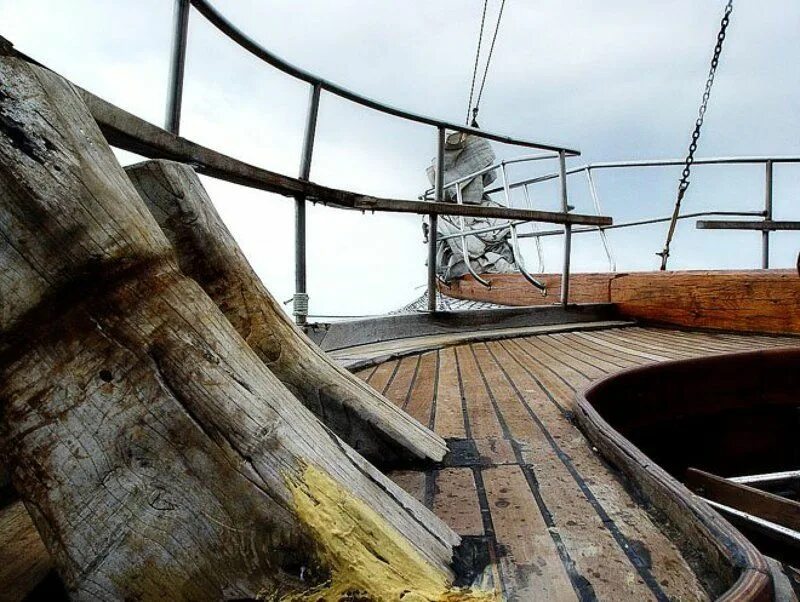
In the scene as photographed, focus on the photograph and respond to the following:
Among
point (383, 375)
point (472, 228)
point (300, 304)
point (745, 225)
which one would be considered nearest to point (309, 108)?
point (300, 304)

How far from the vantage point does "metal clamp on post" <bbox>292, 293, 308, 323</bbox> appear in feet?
8.56

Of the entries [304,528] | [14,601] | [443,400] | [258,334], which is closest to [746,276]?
[443,400]

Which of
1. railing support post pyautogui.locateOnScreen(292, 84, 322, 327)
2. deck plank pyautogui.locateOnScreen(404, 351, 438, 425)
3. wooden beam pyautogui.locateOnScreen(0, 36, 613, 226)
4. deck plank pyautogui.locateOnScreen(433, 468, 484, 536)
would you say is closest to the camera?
deck plank pyautogui.locateOnScreen(433, 468, 484, 536)

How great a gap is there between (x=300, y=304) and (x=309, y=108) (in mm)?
969

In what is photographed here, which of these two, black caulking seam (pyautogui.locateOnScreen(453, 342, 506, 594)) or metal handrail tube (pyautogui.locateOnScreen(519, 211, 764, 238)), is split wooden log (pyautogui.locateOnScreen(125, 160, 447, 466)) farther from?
metal handrail tube (pyautogui.locateOnScreen(519, 211, 764, 238))

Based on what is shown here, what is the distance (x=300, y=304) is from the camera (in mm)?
2615

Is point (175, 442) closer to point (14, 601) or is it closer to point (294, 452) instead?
point (294, 452)

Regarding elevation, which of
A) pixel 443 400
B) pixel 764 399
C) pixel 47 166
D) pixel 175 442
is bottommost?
pixel 764 399

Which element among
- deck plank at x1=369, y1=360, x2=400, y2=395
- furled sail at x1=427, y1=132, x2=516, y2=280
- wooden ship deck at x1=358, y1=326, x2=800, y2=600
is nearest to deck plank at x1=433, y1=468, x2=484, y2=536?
wooden ship deck at x1=358, y1=326, x2=800, y2=600

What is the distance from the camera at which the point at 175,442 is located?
67cm

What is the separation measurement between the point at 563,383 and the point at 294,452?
165 centimetres

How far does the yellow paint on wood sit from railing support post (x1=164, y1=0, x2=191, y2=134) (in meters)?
1.59

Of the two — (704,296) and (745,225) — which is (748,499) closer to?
(704,296)

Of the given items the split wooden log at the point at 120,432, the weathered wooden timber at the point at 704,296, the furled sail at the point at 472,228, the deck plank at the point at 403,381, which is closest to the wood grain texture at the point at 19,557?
the split wooden log at the point at 120,432
